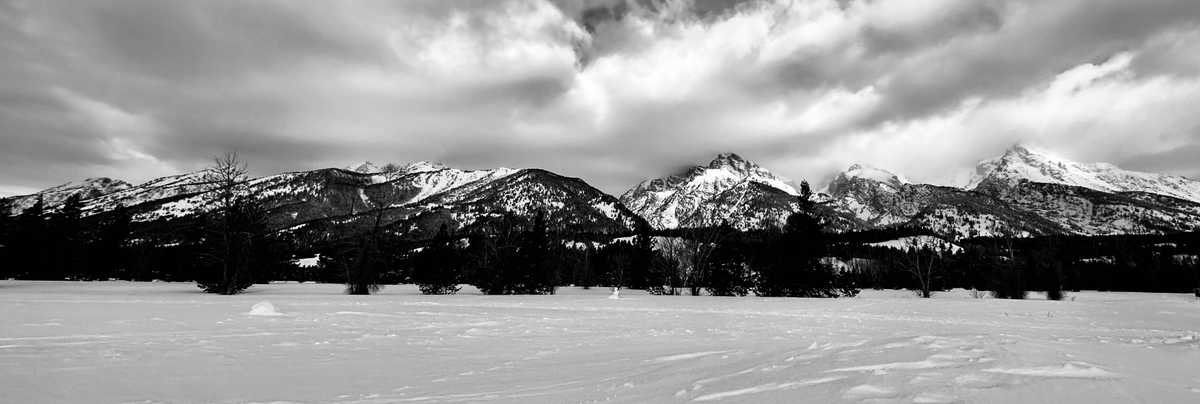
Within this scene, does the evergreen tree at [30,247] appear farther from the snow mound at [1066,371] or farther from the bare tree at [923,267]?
the bare tree at [923,267]

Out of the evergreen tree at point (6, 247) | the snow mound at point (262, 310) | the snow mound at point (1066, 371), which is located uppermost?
the evergreen tree at point (6, 247)

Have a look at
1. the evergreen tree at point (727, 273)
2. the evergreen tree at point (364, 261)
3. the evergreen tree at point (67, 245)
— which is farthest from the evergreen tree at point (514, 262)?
the evergreen tree at point (67, 245)

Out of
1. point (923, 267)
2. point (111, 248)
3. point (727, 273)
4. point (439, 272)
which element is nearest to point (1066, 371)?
point (727, 273)

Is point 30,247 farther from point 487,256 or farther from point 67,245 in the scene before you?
point 487,256

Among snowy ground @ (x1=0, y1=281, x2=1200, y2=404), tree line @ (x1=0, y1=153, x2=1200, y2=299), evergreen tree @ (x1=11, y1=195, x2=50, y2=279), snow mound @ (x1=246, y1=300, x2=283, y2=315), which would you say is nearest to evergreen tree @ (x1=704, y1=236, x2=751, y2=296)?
tree line @ (x1=0, y1=153, x2=1200, y2=299)

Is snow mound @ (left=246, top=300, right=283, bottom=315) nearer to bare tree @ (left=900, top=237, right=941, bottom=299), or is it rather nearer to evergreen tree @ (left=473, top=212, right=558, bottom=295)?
evergreen tree @ (left=473, top=212, right=558, bottom=295)

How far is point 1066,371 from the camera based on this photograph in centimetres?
430

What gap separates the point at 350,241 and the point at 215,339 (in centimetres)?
3003

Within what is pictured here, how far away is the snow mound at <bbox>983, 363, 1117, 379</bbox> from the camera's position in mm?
4129

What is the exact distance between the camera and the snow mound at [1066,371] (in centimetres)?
413

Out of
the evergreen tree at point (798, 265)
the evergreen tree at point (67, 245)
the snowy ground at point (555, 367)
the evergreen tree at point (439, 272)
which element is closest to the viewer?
the snowy ground at point (555, 367)

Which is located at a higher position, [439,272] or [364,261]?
[364,261]

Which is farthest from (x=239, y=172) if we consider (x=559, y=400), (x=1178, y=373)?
(x=1178, y=373)

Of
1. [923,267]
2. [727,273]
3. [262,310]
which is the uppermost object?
[923,267]
